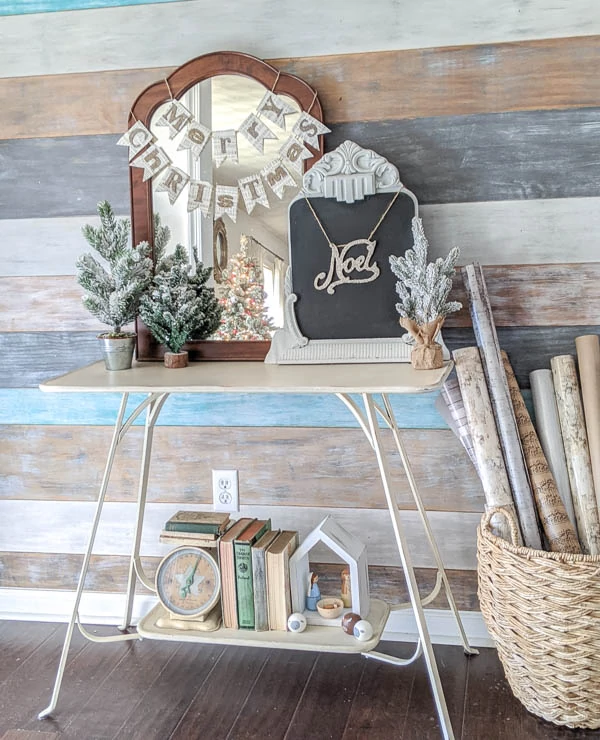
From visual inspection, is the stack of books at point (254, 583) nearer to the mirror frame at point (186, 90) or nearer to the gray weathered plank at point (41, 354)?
the mirror frame at point (186, 90)

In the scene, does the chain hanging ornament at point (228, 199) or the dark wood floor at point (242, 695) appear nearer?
the dark wood floor at point (242, 695)

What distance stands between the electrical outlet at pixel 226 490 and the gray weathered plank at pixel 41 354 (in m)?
0.47

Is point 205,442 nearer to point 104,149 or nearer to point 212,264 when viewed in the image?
point 212,264

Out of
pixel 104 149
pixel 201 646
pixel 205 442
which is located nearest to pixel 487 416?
pixel 205 442

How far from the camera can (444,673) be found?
201 cm

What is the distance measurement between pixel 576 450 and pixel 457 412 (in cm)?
28

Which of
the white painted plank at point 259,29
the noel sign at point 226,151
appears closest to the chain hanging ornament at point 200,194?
the noel sign at point 226,151

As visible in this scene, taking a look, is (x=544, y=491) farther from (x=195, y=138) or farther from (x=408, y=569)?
(x=195, y=138)

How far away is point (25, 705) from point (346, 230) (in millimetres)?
1386

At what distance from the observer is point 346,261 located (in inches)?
77.9

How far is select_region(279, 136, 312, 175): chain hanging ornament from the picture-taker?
1989mm

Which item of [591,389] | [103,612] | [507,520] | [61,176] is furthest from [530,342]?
[103,612]

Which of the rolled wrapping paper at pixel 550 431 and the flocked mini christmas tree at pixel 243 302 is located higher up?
the flocked mini christmas tree at pixel 243 302

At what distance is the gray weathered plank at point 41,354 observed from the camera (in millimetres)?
2201
